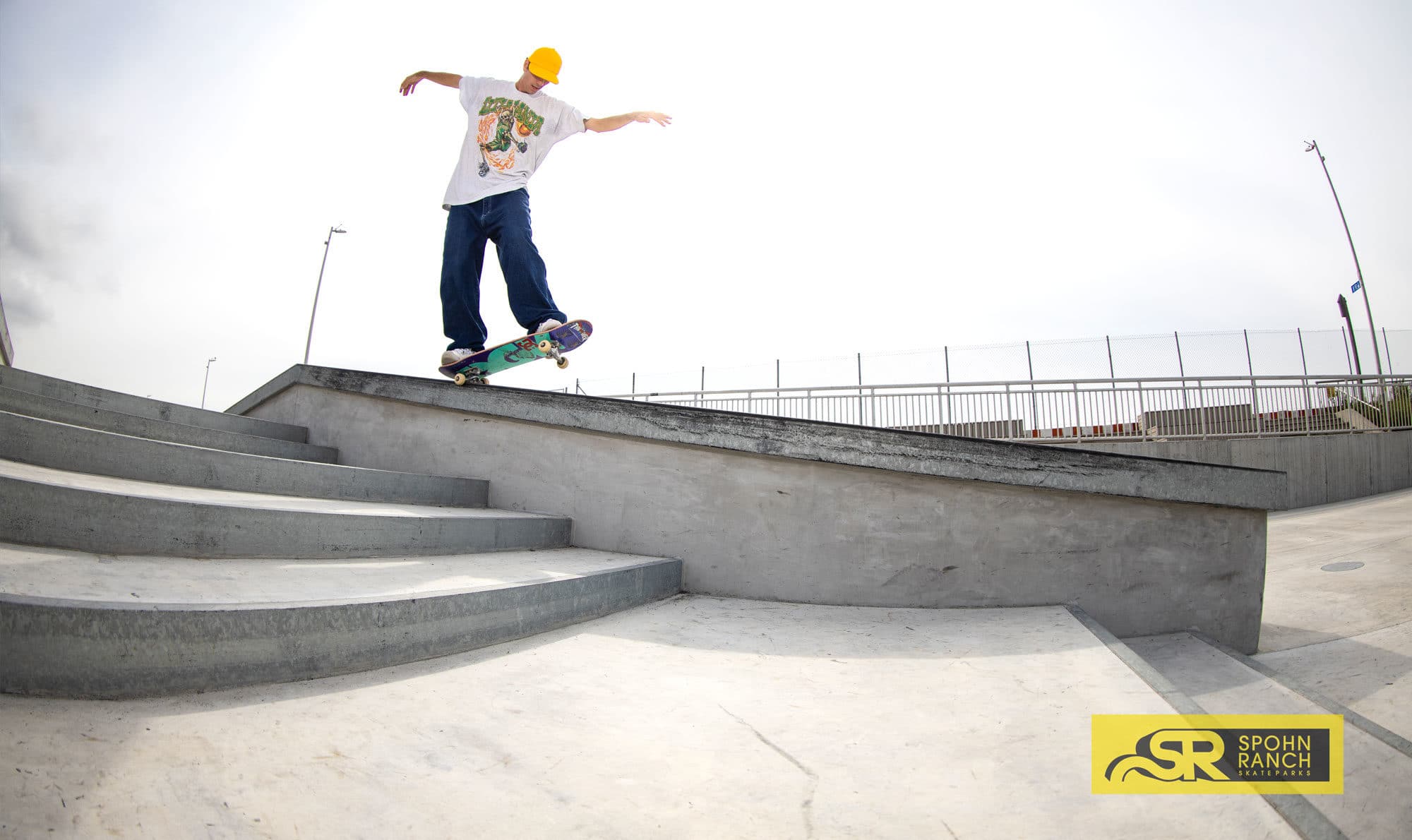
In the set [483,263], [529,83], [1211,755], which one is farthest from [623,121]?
[1211,755]

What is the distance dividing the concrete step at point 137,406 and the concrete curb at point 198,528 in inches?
70.8

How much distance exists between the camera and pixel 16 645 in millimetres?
1260

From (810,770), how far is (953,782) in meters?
0.33

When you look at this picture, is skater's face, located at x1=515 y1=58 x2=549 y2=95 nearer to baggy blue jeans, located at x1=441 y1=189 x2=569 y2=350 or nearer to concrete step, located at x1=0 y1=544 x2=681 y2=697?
baggy blue jeans, located at x1=441 y1=189 x2=569 y2=350

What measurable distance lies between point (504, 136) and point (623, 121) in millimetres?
894

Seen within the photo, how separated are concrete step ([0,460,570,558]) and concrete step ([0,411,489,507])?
0.28 feet

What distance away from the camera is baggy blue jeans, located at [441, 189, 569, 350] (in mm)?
4570

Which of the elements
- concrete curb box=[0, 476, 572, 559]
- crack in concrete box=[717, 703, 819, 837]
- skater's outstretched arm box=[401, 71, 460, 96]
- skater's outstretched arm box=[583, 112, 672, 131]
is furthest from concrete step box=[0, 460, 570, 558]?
skater's outstretched arm box=[401, 71, 460, 96]

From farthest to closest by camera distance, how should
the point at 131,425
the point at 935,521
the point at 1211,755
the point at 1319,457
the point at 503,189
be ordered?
the point at 1319,457 < the point at 503,189 < the point at 935,521 < the point at 131,425 < the point at 1211,755

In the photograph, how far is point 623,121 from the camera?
4711mm

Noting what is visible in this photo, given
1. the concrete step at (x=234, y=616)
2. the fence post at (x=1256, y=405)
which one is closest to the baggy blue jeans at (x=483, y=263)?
the concrete step at (x=234, y=616)

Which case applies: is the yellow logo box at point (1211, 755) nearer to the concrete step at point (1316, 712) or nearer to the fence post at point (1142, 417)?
the concrete step at point (1316, 712)

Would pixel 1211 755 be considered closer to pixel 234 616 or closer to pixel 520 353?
pixel 234 616

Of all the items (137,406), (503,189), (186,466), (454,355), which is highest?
(503,189)
